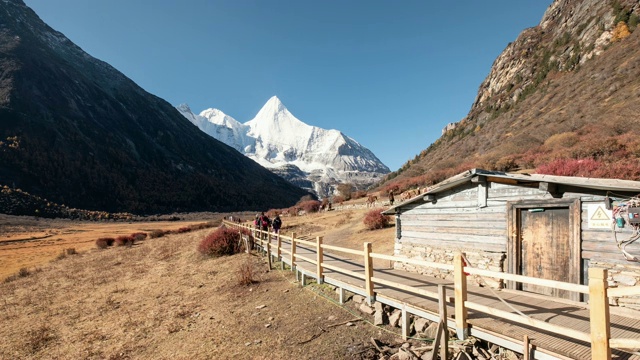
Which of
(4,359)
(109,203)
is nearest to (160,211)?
(109,203)

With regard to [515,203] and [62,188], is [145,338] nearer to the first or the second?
[515,203]

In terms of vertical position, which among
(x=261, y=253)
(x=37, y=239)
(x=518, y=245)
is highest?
(x=518, y=245)

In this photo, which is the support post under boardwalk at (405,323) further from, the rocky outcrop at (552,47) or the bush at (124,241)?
the rocky outcrop at (552,47)

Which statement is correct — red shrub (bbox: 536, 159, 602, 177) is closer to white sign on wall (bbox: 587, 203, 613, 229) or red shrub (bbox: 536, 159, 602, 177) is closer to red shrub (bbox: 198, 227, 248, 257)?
white sign on wall (bbox: 587, 203, 613, 229)

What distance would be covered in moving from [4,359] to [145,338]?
4088 mm

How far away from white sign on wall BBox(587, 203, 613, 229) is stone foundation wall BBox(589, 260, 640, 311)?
82 centimetres

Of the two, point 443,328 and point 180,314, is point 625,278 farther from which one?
point 180,314

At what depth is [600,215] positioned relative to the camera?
24.2 feet

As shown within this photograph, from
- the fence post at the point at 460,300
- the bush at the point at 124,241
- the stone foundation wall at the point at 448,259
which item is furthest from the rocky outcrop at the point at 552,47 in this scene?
→ the bush at the point at 124,241

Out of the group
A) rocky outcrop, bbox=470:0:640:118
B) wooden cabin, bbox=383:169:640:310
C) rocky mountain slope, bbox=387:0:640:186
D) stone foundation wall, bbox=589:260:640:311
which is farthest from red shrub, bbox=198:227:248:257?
rocky outcrop, bbox=470:0:640:118

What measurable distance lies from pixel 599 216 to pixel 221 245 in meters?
18.7

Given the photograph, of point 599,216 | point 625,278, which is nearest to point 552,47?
point 599,216

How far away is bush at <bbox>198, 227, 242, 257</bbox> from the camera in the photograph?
20.5m

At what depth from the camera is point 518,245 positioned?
29.0ft
